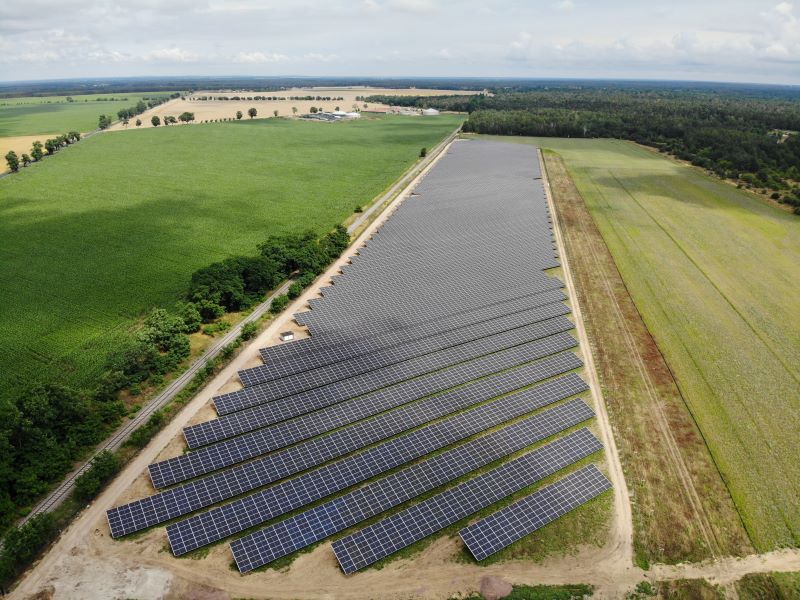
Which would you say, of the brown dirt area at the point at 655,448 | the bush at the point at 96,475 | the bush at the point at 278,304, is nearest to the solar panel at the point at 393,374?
the brown dirt area at the point at 655,448

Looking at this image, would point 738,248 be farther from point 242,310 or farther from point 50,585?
point 50,585

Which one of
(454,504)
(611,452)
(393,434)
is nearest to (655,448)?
(611,452)

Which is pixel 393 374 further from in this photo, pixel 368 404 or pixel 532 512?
pixel 532 512

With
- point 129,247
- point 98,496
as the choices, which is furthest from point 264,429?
point 129,247

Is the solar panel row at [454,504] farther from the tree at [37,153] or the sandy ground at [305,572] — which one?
the tree at [37,153]

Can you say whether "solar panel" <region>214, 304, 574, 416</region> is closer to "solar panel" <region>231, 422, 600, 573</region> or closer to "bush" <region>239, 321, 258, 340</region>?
"bush" <region>239, 321, 258, 340</region>
